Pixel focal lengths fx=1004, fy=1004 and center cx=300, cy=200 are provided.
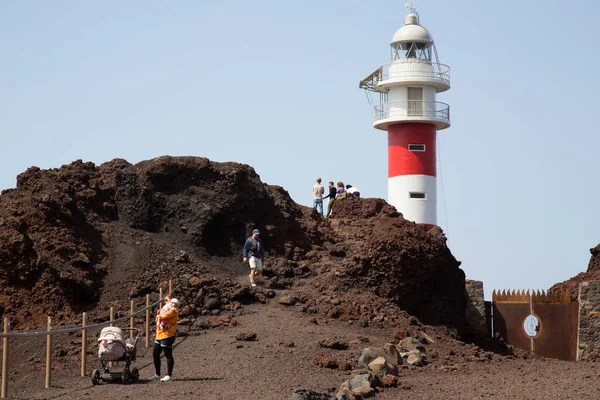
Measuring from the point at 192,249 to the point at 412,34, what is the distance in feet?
51.8

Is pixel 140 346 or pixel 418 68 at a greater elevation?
pixel 418 68

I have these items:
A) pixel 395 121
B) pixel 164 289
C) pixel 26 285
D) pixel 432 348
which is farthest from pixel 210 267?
pixel 395 121

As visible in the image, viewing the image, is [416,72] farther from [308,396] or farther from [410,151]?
[308,396]

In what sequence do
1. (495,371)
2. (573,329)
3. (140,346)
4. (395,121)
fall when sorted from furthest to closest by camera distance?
1. (395,121)
2. (573,329)
3. (140,346)
4. (495,371)

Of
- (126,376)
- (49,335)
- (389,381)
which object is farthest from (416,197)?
(49,335)

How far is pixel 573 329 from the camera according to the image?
92.5 feet

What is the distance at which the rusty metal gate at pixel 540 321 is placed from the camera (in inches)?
1109

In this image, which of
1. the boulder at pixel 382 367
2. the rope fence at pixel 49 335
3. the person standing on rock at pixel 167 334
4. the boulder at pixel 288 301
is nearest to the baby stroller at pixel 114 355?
the rope fence at pixel 49 335

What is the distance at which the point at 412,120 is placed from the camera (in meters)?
36.7

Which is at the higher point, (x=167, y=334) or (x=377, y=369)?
(x=167, y=334)

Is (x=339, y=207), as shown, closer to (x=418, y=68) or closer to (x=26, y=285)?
(x=418, y=68)

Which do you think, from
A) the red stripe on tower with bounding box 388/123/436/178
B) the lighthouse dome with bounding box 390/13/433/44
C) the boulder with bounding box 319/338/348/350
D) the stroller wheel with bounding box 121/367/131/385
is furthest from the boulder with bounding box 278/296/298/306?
the lighthouse dome with bounding box 390/13/433/44

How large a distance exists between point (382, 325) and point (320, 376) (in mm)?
5286

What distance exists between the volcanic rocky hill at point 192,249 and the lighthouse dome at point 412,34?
10583 mm
